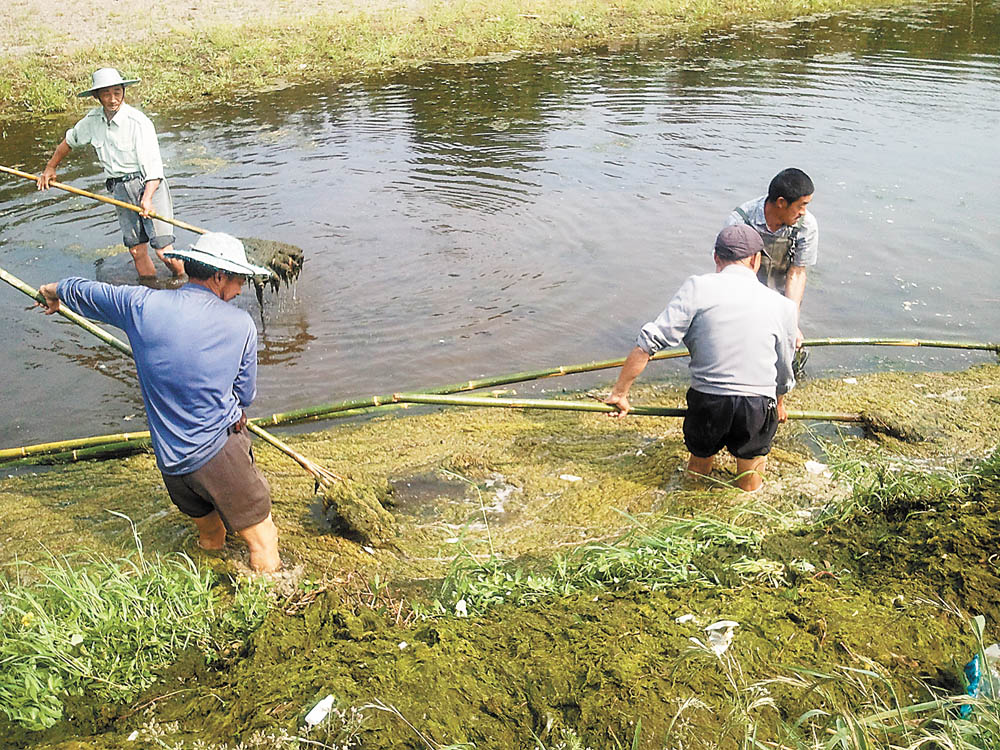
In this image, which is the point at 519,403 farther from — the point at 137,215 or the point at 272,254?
the point at 137,215

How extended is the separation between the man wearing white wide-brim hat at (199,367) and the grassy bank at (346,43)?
12430 millimetres

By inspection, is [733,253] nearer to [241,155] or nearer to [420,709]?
[420,709]

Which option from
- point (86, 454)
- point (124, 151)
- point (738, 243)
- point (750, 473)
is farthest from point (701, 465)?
point (124, 151)

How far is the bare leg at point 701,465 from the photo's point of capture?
15.5 ft

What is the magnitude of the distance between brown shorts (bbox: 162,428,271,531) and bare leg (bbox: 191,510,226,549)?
175 mm

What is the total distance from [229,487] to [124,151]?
476 cm

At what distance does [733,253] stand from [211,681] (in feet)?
10.3

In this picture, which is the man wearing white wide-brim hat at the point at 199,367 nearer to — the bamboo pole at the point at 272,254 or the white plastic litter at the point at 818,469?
the white plastic litter at the point at 818,469

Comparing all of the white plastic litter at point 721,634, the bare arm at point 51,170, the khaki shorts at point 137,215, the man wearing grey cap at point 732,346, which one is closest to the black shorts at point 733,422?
the man wearing grey cap at point 732,346

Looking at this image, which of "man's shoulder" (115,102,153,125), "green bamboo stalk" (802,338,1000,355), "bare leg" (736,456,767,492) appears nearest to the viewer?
"bare leg" (736,456,767,492)

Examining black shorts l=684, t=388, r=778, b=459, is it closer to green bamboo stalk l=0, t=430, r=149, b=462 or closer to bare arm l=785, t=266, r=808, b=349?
bare arm l=785, t=266, r=808, b=349

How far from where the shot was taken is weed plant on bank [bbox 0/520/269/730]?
9.70 feet

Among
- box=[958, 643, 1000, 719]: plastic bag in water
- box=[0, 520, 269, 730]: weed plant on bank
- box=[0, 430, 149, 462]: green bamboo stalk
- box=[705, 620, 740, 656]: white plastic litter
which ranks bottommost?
box=[0, 520, 269, 730]: weed plant on bank

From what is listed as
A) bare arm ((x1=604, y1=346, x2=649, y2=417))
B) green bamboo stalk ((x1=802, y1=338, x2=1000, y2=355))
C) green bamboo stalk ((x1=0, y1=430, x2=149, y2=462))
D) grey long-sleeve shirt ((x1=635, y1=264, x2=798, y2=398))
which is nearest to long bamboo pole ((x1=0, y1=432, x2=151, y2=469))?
green bamboo stalk ((x1=0, y1=430, x2=149, y2=462))
